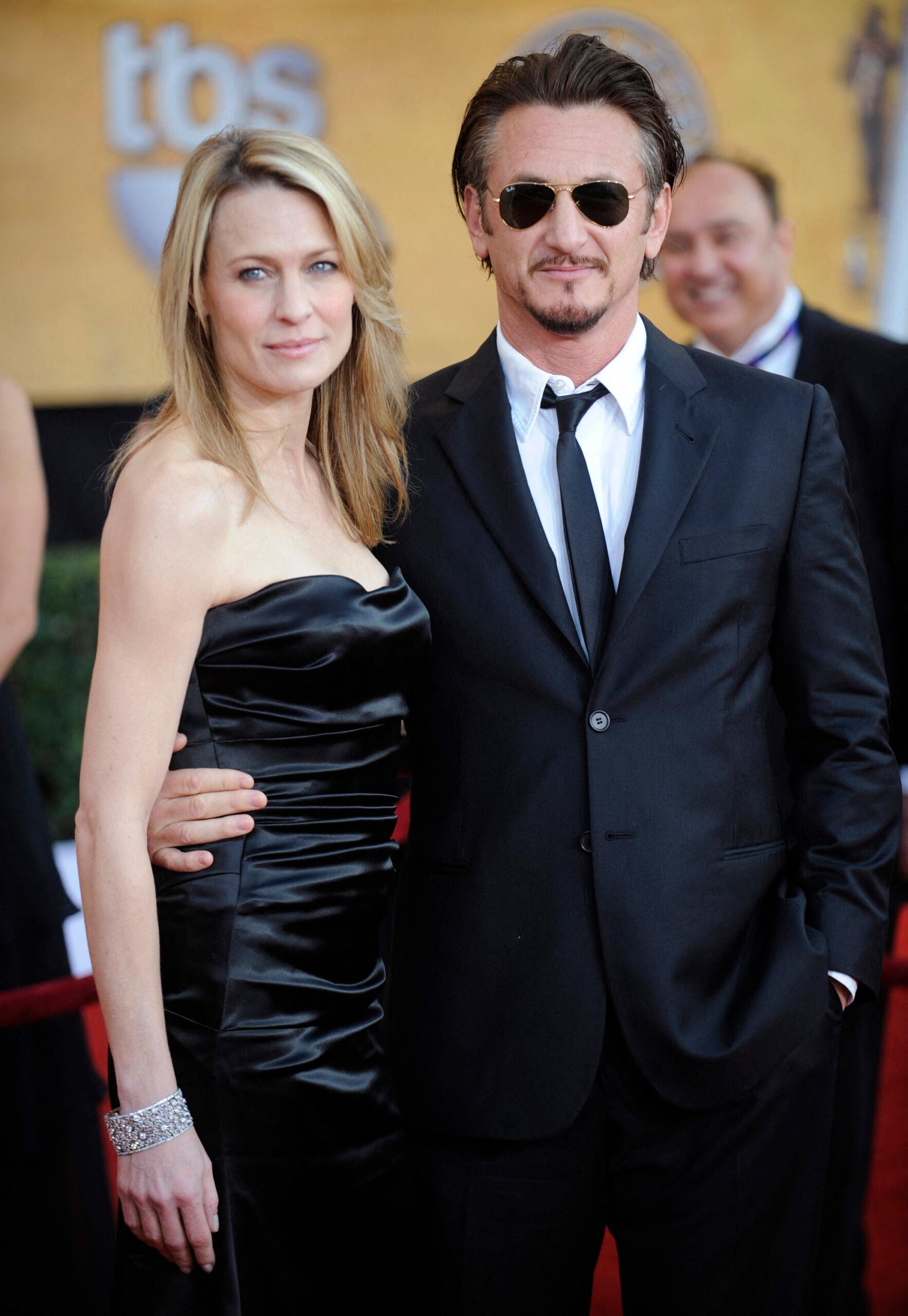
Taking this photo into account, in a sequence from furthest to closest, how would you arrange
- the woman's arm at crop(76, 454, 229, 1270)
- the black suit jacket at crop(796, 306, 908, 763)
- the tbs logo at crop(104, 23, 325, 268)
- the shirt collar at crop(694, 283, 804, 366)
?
1. the tbs logo at crop(104, 23, 325, 268)
2. the shirt collar at crop(694, 283, 804, 366)
3. the black suit jacket at crop(796, 306, 908, 763)
4. the woman's arm at crop(76, 454, 229, 1270)

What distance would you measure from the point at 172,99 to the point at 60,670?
297 centimetres

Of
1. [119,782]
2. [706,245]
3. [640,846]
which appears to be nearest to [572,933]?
[640,846]

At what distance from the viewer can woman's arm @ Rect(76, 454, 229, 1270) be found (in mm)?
1701

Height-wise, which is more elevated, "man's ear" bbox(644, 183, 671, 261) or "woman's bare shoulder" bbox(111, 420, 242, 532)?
"man's ear" bbox(644, 183, 671, 261)

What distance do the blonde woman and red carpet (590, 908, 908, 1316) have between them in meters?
1.14

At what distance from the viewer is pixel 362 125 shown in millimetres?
6891

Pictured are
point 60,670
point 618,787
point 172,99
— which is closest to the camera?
point 618,787

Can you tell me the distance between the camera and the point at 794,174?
23.2 feet

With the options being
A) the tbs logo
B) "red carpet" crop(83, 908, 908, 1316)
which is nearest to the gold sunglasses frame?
"red carpet" crop(83, 908, 908, 1316)

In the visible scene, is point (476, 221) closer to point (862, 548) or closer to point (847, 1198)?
point (862, 548)

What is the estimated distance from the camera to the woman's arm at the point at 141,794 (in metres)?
1.70

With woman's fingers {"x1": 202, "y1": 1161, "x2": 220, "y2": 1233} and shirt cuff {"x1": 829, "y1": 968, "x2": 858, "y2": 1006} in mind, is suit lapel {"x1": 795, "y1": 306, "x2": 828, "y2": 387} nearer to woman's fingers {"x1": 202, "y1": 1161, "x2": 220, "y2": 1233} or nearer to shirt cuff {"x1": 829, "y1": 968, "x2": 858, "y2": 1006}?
shirt cuff {"x1": 829, "y1": 968, "x2": 858, "y2": 1006}

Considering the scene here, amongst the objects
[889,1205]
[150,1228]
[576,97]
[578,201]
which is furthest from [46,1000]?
[889,1205]

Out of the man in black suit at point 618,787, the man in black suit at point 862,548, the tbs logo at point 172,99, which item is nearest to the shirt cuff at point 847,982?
the man in black suit at point 618,787
